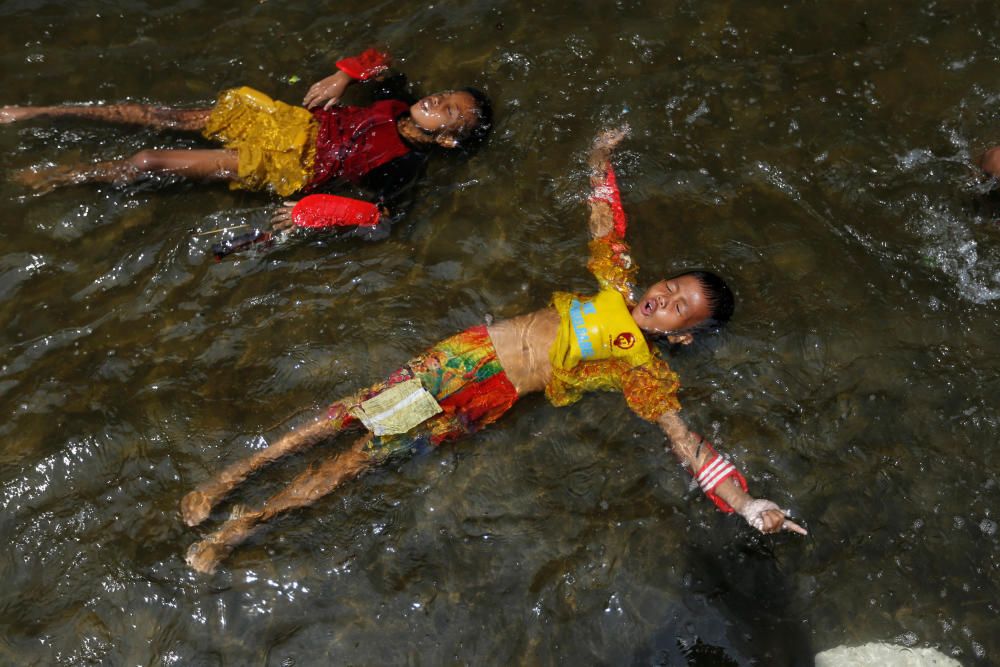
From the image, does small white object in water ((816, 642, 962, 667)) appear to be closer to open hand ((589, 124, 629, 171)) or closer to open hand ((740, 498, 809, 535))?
open hand ((740, 498, 809, 535))

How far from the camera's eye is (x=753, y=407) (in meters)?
4.48

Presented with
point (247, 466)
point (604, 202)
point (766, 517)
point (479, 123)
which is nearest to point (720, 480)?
point (766, 517)

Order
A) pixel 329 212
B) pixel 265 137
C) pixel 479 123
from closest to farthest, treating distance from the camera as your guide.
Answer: pixel 329 212 → pixel 265 137 → pixel 479 123

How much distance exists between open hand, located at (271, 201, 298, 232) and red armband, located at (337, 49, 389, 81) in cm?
105

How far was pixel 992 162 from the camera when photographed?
4945mm

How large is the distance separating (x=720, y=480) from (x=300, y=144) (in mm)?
3094

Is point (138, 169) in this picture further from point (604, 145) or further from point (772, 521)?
point (772, 521)

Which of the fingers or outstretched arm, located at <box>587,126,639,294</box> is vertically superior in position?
outstretched arm, located at <box>587,126,639,294</box>

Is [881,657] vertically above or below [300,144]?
below

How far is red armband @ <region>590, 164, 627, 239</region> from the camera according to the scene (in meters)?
4.57

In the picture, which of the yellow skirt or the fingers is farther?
the yellow skirt

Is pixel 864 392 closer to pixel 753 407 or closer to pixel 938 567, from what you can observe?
pixel 753 407

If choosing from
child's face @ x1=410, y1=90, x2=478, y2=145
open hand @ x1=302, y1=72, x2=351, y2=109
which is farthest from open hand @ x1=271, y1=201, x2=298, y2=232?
child's face @ x1=410, y1=90, x2=478, y2=145

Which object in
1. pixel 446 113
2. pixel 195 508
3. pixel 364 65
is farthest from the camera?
pixel 364 65
